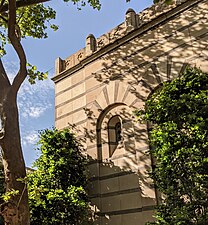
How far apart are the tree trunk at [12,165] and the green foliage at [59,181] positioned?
169 cm

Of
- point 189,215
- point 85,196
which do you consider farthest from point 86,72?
point 189,215

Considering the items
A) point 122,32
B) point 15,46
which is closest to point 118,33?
point 122,32

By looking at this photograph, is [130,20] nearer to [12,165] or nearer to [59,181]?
[59,181]

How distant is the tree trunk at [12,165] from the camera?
5176mm

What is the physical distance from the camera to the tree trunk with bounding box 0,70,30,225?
5176 mm

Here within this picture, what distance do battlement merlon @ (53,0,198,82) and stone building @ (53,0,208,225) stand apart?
0.03 metres

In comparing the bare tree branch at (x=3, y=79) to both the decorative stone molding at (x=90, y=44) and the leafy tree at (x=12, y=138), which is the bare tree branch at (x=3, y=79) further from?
the decorative stone molding at (x=90, y=44)

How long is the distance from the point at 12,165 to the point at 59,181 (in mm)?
3197

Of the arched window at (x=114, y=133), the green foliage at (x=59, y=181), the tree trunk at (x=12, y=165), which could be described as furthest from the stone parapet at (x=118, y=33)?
the tree trunk at (x=12, y=165)

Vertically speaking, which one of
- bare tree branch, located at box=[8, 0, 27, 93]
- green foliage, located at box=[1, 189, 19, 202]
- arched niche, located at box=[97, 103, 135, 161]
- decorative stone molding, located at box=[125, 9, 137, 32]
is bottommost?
green foliage, located at box=[1, 189, 19, 202]

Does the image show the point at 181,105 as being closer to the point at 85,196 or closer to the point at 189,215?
the point at 189,215

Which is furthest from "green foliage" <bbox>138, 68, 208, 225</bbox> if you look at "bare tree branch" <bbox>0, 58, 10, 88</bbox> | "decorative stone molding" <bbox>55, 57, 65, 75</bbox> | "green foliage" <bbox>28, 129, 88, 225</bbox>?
"decorative stone molding" <bbox>55, 57, 65, 75</bbox>

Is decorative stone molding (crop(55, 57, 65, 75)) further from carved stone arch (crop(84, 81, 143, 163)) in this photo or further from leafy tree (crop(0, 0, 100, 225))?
leafy tree (crop(0, 0, 100, 225))

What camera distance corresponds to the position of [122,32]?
10000 mm
